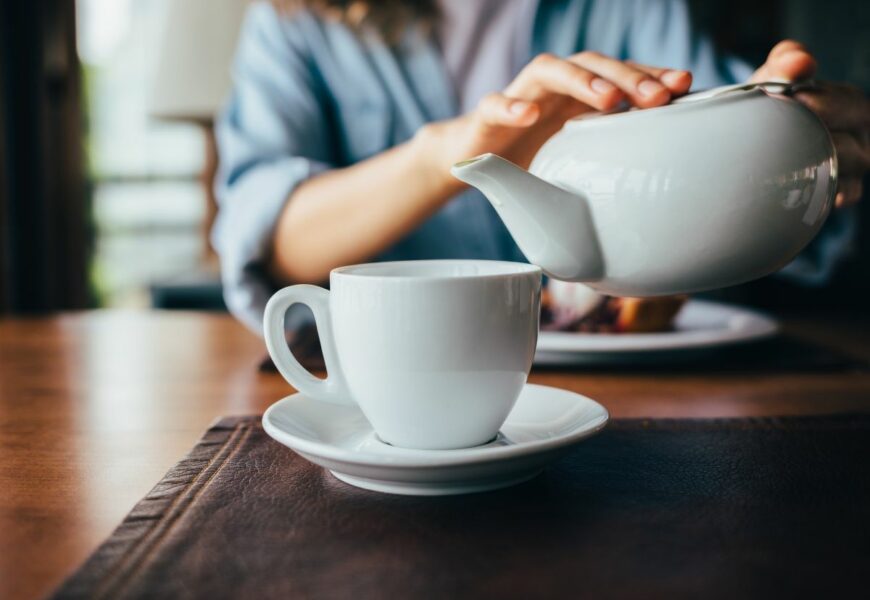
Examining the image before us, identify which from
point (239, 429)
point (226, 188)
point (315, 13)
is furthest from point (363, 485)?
point (315, 13)

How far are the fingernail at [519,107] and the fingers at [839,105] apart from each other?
0.17 m

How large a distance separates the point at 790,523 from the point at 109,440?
1.29ft

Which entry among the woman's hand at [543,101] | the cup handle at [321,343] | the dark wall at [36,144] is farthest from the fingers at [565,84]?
the dark wall at [36,144]

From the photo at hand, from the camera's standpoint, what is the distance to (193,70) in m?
1.94

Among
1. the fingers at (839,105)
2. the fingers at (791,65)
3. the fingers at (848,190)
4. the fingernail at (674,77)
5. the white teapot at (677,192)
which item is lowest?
the fingers at (848,190)

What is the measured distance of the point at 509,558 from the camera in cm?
30

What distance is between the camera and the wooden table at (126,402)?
36 centimetres

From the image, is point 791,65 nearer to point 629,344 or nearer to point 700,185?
point 700,185

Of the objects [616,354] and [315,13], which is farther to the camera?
[315,13]

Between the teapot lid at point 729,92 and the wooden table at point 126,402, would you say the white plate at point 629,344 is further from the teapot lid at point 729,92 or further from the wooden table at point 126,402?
the teapot lid at point 729,92

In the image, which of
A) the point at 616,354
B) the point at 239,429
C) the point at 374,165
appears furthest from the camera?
the point at 374,165

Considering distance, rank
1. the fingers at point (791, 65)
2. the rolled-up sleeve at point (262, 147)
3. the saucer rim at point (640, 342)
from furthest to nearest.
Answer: the rolled-up sleeve at point (262, 147) → the saucer rim at point (640, 342) → the fingers at point (791, 65)

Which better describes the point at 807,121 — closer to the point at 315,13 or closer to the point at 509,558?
the point at 509,558

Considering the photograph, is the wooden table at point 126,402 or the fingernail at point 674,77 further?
→ the fingernail at point 674,77
